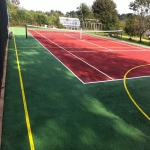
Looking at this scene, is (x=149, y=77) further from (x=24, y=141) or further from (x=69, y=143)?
(x=24, y=141)

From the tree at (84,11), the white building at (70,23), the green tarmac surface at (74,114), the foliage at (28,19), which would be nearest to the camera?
the green tarmac surface at (74,114)

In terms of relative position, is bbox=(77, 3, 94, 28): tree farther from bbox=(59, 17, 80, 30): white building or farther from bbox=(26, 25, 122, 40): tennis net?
bbox=(26, 25, 122, 40): tennis net

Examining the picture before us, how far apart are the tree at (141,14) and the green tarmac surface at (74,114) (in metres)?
19.7

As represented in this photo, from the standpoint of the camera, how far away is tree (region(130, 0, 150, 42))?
26.5m

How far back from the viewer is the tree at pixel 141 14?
26500 millimetres

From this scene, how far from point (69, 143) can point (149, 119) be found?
3186 millimetres

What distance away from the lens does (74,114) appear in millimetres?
6254

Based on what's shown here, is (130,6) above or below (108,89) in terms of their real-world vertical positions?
above

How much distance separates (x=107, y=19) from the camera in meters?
44.9

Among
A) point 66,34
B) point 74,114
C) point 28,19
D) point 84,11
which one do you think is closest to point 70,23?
point 84,11

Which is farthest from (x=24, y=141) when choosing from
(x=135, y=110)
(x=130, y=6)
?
(x=130, y=6)

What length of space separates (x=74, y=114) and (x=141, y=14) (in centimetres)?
2569

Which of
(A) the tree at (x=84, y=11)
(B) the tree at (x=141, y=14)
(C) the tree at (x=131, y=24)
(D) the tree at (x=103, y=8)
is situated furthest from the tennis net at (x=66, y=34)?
(A) the tree at (x=84, y=11)

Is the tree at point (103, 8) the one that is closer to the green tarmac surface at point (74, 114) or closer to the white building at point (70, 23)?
the white building at point (70, 23)
